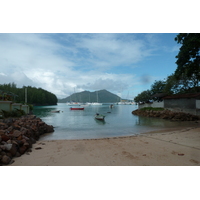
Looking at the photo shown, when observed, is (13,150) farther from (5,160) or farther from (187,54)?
(187,54)

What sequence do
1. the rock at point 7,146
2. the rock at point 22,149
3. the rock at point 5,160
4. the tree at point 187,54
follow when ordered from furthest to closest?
the tree at point 187,54 < the rock at point 22,149 < the rock at point 7,146 < the rock at point 5,160

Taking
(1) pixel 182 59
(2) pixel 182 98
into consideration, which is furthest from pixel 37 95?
(1) pixel 182 59

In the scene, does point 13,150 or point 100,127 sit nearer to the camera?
point 13,150

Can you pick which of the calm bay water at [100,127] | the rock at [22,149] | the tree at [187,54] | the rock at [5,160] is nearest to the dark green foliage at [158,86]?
the calm bay water at [100,127]

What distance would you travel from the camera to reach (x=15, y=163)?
4.50 metres

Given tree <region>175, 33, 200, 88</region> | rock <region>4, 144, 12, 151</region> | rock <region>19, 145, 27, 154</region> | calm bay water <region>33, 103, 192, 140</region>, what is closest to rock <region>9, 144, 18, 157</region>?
rock <region>4, 144, 12, 151</region>

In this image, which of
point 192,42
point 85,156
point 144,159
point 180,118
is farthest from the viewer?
point 180,118

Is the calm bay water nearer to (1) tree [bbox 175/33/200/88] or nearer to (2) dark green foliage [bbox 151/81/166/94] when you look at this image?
(1) tree [bbox 175/33/200/88]

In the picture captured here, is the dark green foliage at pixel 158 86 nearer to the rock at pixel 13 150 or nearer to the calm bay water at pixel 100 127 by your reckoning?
the calm bay water at pixel 100 127

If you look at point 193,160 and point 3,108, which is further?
point 3,108

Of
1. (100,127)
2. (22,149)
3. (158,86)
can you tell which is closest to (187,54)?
(100,127)

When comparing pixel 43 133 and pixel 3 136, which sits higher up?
pixel 3 136

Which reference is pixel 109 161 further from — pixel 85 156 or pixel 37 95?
pixel 37 95

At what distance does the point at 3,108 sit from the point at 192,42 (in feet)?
47.2
